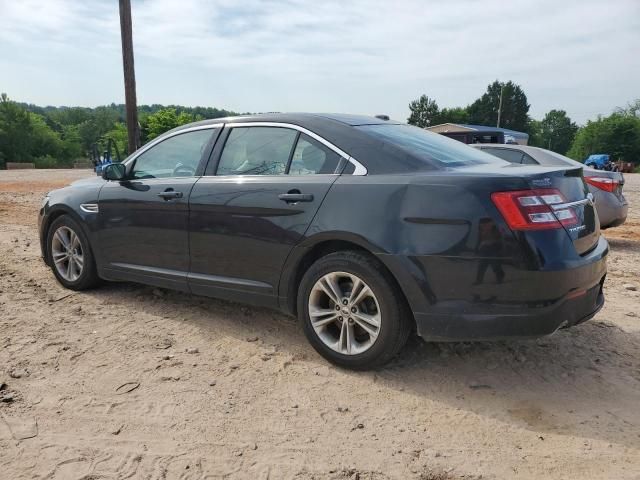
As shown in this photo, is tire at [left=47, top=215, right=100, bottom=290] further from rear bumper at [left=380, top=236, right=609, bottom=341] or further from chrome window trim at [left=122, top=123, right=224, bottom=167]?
rear bumper at [left=380, top=236, right=609, bottom=341]

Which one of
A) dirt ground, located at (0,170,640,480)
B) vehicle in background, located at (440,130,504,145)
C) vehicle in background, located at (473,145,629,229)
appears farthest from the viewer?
vehicle in background, located at (440,130,504,145)

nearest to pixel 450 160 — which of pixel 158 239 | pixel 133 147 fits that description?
pixel 158 239

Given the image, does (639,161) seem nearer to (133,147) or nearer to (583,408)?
(133,147)

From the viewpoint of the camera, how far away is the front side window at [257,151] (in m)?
3.81

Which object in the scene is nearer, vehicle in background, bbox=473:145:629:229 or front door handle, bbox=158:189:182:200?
front door handle, bbox=158:189:182:200

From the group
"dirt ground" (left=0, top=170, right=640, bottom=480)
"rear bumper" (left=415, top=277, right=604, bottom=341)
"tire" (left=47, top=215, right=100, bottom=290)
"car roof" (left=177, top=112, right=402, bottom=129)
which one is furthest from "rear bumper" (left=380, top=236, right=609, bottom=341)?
"tire" (left=47, top=215, right=100, bottom=290)

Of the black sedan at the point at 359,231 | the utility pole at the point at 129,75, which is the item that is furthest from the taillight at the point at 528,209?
the utility pole at the point at 129,75

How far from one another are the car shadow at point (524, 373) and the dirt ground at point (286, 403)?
12 millimetres

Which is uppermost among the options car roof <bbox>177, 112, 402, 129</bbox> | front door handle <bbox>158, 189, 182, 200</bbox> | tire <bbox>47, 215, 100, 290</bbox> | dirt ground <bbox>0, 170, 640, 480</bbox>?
car roof <bbox>177, 112, 402, 129</bbox>

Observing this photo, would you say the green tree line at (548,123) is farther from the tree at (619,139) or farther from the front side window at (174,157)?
the front side window at (174,157)

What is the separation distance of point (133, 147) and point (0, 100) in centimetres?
8003

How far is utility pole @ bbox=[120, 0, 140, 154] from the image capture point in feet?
36.6

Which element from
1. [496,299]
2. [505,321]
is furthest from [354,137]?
[505,321]

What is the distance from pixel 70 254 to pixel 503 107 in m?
113
